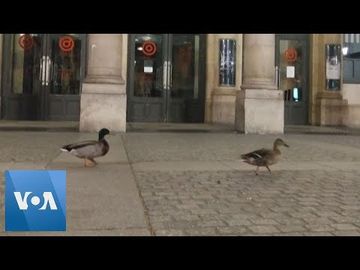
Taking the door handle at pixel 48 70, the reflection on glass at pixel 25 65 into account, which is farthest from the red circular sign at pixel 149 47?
the reflection on glass at pixel 25 65

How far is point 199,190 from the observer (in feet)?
18.1

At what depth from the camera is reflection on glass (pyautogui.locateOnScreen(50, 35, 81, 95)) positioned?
58.0 ft

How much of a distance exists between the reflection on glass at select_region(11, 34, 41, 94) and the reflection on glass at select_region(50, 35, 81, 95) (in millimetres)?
613

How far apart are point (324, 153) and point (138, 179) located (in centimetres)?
462

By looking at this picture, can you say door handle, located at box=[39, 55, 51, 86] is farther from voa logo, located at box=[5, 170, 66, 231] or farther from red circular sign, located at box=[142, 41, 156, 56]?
voa logo, located at box=[5, 170, 66, 231]

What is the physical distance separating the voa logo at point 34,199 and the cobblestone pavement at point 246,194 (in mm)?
973

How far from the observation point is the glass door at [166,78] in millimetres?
18141

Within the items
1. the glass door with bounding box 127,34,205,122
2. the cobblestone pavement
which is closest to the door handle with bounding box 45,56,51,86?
the glass door with bounding box 127,34,205,122

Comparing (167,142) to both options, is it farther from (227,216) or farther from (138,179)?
(227,216)

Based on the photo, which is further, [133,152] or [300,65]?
[300,65]

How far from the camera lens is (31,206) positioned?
2.86 meters

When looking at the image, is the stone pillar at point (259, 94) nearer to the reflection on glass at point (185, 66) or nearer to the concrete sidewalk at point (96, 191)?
the reflection on glass at point (185, 66)

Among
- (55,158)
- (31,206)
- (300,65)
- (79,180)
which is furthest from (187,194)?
(300,65)
